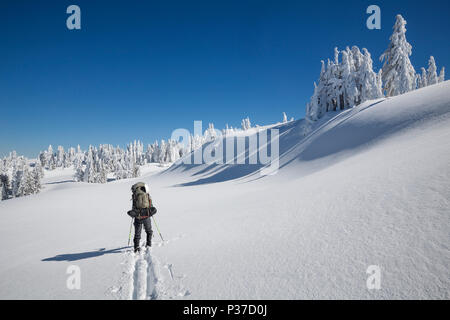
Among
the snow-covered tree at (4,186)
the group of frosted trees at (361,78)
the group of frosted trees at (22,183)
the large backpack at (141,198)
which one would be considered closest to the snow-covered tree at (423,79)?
the group of frosted trees at (361,78)

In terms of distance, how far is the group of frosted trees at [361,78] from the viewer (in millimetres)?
32031

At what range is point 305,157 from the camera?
62.7 feet

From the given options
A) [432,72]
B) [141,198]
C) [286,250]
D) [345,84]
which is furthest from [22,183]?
[432,72]

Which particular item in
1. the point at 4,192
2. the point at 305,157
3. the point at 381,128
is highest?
the point at 381,128

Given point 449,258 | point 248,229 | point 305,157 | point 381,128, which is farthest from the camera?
point 305,157

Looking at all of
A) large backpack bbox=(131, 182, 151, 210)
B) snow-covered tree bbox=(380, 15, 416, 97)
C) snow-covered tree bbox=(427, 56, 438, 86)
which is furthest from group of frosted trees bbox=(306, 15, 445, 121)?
large backpack bbox=(131, 182, 151, 210)

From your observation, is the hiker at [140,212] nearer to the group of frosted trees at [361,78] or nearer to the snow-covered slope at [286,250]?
the snow-covered slope at [286,250]

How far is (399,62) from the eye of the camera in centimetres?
3200

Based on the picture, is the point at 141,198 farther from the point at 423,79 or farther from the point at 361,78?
the point at 423,79

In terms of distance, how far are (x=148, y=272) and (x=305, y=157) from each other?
58.7 feet
